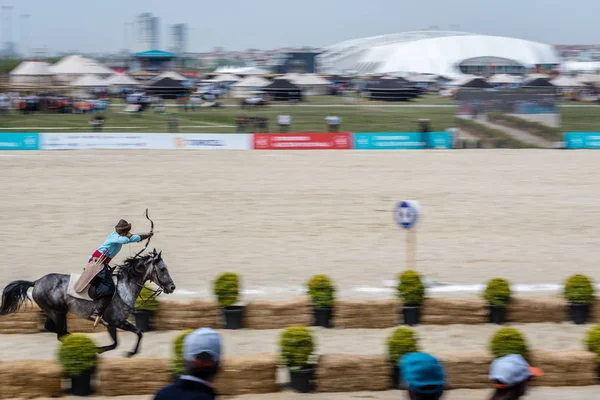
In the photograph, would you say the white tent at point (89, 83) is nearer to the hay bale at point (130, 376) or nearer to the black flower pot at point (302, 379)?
the hay bale at point (130, 376)

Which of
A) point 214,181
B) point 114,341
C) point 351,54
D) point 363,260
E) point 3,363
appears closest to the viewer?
point 3,363

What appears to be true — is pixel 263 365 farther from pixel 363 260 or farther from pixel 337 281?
pixel 363 260

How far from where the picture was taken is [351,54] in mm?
135125

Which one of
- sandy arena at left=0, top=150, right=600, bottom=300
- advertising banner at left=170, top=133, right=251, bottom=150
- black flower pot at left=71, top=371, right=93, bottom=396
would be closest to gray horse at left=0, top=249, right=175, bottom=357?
black flower pot at left=71, top=371, right=93, bottom=396

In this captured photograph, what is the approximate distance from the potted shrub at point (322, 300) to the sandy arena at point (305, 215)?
1.67 m

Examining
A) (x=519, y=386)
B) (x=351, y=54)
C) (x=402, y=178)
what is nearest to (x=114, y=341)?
(x=519, y=386)

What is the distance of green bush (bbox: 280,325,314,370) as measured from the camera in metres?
8.25

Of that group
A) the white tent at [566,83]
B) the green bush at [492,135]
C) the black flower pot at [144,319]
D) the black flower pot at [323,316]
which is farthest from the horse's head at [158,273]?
the white tent at [566,83]

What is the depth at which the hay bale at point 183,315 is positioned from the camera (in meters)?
10.2

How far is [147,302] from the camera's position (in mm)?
10117

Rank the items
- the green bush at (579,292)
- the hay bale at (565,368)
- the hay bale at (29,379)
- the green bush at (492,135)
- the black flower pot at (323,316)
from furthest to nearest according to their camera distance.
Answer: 1. the green bush at (492,135)
2. the green bush at (579,292)
3. the black flower pot at (323,316)
4. the hay bale at (565,368)
5. the hay bale at (29,379)

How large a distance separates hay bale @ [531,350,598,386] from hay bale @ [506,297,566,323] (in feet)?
6.79

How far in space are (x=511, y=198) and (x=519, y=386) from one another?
57.1 feet

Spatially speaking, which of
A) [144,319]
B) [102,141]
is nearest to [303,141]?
[102,141]
